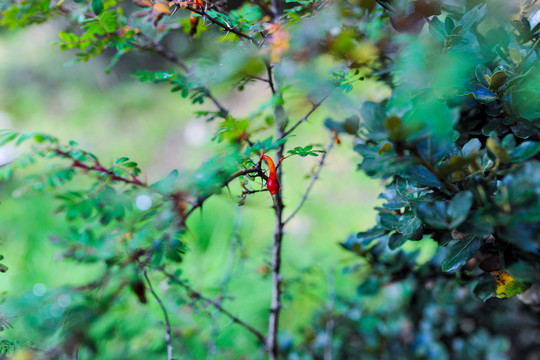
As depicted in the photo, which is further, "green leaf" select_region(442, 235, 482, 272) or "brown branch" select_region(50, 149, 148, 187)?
"brown branch" select_region(50, 149, 148, 187)

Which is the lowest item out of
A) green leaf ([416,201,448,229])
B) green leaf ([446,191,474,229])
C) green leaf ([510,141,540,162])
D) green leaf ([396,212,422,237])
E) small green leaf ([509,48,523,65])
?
green leaf ([396,212,422,237])

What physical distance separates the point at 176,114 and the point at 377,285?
4.19 meters

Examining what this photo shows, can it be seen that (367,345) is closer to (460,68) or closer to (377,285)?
(377,285)

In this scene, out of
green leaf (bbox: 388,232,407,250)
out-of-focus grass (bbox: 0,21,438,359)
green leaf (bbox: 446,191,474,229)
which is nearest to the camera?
green leaf (bbox: 446,191,474,229)

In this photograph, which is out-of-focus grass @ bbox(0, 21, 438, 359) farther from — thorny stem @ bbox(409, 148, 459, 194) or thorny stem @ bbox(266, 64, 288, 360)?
thorny stem @ bbox(409, 148, 459, 194)

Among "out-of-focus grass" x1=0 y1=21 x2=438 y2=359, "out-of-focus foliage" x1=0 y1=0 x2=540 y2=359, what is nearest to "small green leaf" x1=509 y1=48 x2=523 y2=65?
"out-of-focus foliage" x1=0 y1=0 x2=540 y2=359

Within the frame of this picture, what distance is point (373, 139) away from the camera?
1.35ft

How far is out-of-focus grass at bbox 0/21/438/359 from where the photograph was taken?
135cm

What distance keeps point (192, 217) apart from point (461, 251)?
194cm

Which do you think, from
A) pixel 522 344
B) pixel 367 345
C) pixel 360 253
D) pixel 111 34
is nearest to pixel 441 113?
pixel 360 253

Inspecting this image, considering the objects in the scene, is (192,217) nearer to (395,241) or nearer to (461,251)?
(395,241)

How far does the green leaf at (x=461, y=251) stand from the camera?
0.47 meters

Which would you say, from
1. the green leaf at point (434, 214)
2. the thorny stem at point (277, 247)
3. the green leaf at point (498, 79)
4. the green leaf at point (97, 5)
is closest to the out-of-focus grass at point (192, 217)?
the thorny stem at point (277, 247)

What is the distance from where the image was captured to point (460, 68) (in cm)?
34
